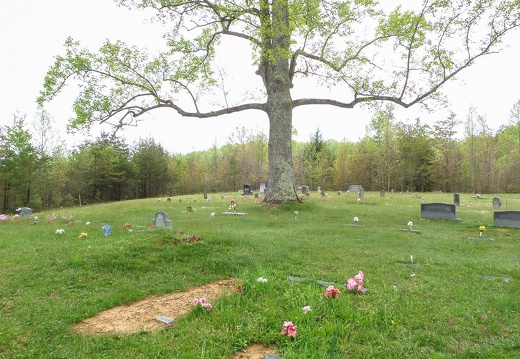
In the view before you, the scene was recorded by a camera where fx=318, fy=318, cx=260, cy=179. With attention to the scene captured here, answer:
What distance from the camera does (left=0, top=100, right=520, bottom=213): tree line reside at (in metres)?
30.3

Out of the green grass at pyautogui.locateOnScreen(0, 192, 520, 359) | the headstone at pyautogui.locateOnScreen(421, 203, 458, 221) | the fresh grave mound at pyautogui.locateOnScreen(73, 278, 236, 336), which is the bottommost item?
the fresh grave mound at pyautogui.locateOnScreen(73, 278, 236, 336)

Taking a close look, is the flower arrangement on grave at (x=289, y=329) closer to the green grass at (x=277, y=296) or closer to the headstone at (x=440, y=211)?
the green grass at (x=277, y=296)

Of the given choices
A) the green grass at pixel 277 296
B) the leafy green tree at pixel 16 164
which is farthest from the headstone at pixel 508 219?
the leafy green tree at pixel 16 164

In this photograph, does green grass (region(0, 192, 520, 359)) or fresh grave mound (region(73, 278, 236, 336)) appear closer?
green grass (region(0, 192, 520, 359))

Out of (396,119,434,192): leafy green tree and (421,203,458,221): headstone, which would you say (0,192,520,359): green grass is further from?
(396,119,434,192): leafy green tree

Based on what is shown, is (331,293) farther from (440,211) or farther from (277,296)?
(440,211)

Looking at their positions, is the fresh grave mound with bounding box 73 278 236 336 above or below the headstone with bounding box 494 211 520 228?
below

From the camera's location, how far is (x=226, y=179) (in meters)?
48.1

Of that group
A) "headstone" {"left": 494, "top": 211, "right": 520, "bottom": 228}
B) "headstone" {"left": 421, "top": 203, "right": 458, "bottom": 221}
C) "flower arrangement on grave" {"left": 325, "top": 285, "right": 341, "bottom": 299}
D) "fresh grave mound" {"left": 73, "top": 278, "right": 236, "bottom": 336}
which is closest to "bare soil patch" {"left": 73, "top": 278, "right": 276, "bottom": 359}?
"fresh grave mound" {"left": 73, "top": 278, "right": 236, "bottom": 336}

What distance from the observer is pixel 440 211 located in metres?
12.5

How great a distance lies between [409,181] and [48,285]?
4293cm

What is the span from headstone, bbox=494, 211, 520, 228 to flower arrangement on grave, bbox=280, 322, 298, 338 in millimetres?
10968

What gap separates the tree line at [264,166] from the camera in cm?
3030

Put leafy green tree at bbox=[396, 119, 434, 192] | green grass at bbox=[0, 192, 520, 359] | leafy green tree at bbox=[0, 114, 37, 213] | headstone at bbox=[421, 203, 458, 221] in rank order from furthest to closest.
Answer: leafy green tree at bbox=[396, 119, 434, 192] < leafy green tree at bbox=[0, 114, 37, 213] < headstone at bbox=[421, 203, 458, 221] < green grass at bbox=[0, 192, 520, 359]
